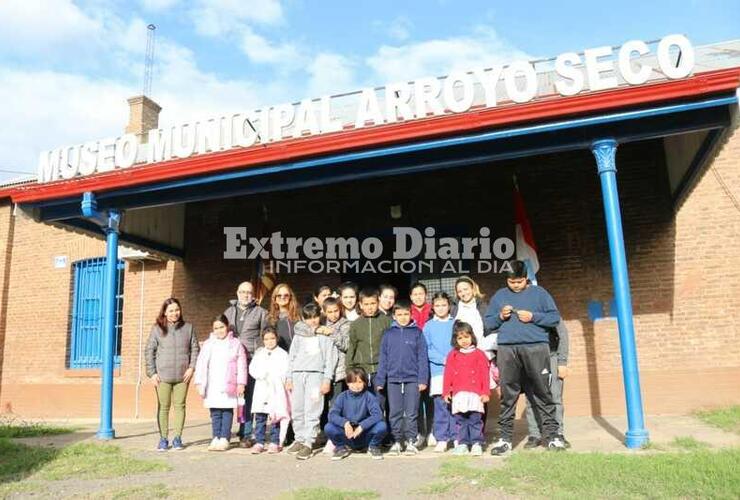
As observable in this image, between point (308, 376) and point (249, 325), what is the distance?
116 cm

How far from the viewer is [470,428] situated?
586 centimetres

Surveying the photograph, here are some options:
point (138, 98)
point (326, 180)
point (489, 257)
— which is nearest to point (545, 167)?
point (489, 257)

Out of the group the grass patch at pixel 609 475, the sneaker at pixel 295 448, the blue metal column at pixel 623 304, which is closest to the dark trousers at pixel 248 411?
the sneaker at pixel 295 448

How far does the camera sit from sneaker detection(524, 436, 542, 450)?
5875 mm

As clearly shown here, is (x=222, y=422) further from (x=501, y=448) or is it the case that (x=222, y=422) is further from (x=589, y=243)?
(x=589, y=243)

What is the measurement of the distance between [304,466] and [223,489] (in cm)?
94

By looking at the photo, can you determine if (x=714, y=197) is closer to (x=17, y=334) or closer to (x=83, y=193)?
(x=83, y=193)

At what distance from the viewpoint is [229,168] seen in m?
7.66

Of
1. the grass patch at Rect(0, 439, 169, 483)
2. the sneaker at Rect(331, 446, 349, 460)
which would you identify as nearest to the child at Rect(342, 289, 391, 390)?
the sneaker at Rect(331, 446, 349, 460)

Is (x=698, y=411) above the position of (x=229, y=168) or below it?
below

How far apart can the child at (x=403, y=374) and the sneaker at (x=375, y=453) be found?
0.19 metres

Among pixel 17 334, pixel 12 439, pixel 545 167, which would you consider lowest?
pixel 12 439

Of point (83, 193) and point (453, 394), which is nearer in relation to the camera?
point (453, 394)

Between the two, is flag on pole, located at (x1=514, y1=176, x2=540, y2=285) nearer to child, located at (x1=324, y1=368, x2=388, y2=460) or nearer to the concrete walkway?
the concrete walkway
